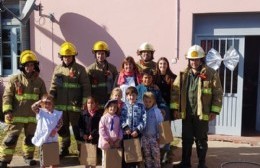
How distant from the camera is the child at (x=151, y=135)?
5027mm

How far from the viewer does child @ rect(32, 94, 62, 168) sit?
5.05 m

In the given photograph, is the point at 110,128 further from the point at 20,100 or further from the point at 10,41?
the point at 10,41

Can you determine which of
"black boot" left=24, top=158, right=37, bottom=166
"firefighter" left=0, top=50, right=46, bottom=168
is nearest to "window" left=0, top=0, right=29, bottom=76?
"firefighter" left=0, top=50, right=46, bottom=168

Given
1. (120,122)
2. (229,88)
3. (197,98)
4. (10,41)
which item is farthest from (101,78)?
(10,41)

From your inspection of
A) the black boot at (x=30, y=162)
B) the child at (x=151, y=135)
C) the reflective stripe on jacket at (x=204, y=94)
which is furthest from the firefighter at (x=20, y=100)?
the reflective stripe on jacket at (x=204, y=94)

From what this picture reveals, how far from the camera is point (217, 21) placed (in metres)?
7.59

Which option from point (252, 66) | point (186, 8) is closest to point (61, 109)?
point (186, 8)

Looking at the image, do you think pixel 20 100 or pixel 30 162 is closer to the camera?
pixel 20 100

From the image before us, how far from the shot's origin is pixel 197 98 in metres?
5.43

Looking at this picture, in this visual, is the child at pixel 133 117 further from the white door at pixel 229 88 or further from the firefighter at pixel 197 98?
the white door at pixel 229 88

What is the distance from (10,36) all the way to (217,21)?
5190mm

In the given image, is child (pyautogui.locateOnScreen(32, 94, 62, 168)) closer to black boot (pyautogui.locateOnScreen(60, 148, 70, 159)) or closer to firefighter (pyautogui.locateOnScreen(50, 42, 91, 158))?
firefighter (pyautogui.locateOnScreen(50, 42, 91, 158))

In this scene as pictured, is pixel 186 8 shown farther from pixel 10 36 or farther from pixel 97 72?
pixel 10 36

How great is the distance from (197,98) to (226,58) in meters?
2.51
